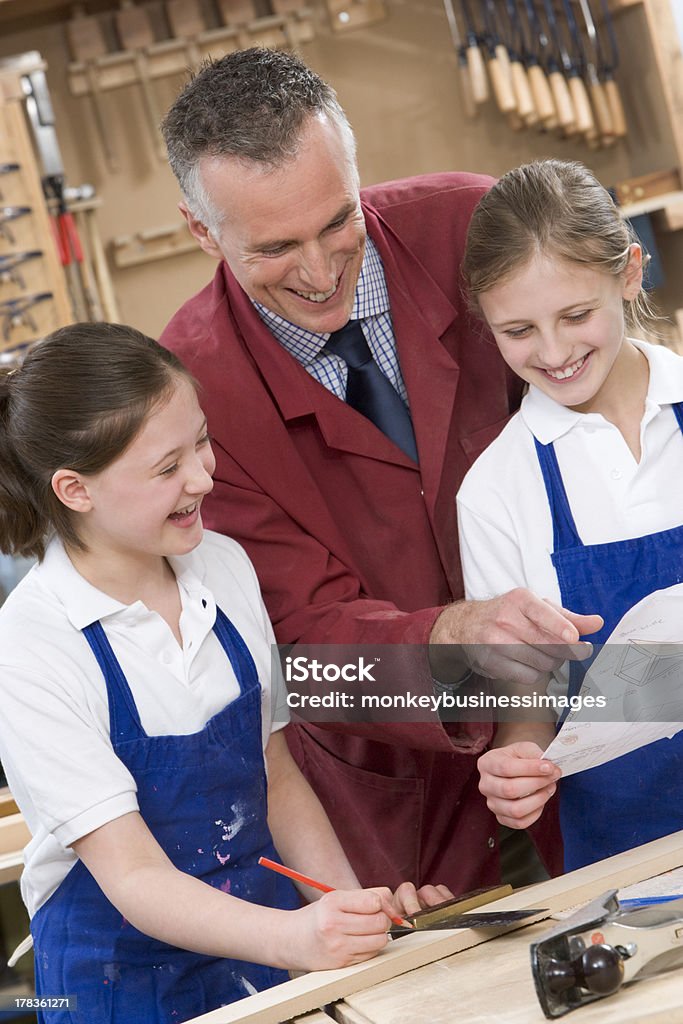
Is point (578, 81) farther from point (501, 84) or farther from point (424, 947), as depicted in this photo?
point (424, 947)

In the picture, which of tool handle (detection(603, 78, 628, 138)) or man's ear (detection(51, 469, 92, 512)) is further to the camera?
tool handle (detection(603, 78, 628, 138))

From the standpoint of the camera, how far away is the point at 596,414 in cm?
135

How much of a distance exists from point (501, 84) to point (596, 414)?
1868mm

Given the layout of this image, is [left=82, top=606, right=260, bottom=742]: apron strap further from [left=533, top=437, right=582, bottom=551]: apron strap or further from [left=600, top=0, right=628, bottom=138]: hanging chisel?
[left=600, top=0, right=628, bottom=138]: hanging chisel

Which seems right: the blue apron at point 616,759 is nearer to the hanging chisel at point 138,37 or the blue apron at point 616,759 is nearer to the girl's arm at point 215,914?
the girl's arm at point 215,914

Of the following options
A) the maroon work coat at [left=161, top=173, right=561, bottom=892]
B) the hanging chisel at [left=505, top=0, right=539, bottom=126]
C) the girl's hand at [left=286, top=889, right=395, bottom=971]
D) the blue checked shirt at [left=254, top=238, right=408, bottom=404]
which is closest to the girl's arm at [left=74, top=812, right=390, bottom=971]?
the girl's hand at [left=286, top=889, right=395, bottom=971]

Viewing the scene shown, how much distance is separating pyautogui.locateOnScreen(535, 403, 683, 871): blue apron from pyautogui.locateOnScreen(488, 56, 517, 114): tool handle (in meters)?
1.85

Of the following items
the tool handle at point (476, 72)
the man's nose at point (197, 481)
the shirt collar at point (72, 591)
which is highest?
the tool handle at point (476, 72)

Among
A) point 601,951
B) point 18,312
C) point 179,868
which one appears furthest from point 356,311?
point 18,312

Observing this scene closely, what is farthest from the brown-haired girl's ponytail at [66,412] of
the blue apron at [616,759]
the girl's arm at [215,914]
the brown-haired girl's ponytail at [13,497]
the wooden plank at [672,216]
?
the wooden plank at [672,216]

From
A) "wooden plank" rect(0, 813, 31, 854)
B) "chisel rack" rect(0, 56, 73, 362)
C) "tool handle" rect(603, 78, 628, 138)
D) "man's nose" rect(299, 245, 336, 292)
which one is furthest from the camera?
"tool handle" rect(603, 78, 628, 138)

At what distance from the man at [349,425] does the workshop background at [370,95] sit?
1374 millimetres

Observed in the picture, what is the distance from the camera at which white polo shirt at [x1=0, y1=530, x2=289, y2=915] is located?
3.69ft

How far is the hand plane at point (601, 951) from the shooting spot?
0.79m
